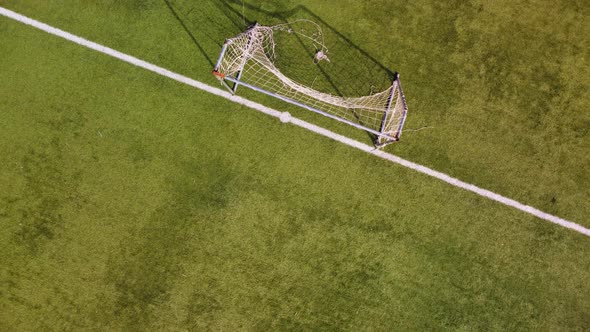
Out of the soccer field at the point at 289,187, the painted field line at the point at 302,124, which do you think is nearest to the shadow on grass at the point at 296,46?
the soccer field at the point at 289,187

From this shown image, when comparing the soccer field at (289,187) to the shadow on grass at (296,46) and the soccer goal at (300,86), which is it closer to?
the shadow on grass at (296,46)

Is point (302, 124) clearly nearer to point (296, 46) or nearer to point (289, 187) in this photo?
point (289, 187)

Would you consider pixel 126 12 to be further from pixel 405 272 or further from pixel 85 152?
pixel 405 272

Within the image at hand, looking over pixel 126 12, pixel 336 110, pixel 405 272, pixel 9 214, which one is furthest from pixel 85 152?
pixel 405 272

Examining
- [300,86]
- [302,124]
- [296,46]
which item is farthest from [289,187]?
[296,46]

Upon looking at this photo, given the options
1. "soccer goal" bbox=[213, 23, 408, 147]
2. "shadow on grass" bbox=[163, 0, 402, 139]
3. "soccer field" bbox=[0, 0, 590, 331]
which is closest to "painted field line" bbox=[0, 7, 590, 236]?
"soccer field" bbox=[0, 0, 590, 331]

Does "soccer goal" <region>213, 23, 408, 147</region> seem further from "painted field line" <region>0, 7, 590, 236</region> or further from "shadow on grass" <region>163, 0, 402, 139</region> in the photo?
"painted field line" <region>0, 7, 590, 236</region>

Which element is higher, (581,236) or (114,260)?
(581,236)
